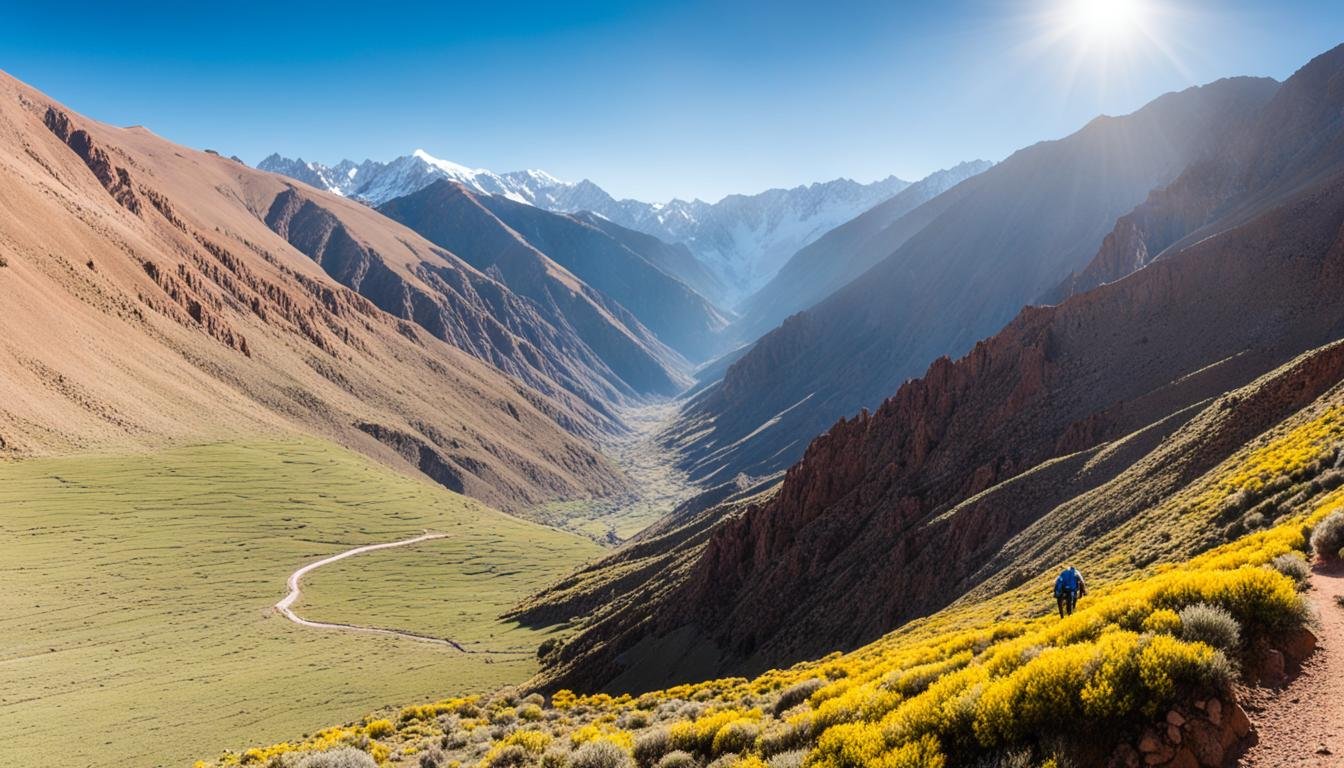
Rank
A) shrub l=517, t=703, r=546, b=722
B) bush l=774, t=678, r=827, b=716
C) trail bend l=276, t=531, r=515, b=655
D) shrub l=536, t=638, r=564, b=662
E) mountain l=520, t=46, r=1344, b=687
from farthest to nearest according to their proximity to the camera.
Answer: trail bend l=276, t=531, r=515, b=655 < shrub l=536, t=638, r=564, b=662 < mountain l=520, t=46, r=1344, b=687 < shrub l=517, t=703, r=546, b=722 < bush l=774, t=678, r=827, b=716

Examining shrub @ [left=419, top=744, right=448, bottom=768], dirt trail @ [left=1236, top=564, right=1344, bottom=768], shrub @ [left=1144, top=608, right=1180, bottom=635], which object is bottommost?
shrub @ [left=419, top=744, right=448, bottom=768]

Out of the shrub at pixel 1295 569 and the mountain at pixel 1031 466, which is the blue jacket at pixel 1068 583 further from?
the mountain at pixel 1031 466

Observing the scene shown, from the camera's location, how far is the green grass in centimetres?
6347

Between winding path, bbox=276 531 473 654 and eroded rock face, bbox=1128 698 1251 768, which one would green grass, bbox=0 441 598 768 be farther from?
eroded rock face, bbox=1128 698 1251 768

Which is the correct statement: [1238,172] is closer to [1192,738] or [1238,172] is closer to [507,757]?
[1192,738]

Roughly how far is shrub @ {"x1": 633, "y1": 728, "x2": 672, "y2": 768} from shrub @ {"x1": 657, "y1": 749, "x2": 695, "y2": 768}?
2.81 ft

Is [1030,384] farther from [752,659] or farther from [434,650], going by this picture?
[434,650]

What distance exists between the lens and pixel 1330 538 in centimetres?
1413

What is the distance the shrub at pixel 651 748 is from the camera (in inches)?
639

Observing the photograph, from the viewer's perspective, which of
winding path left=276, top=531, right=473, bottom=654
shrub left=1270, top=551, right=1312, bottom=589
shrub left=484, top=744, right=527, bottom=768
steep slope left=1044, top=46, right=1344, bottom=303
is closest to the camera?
shrub left=1270, top=551, right=1312, bottom=589

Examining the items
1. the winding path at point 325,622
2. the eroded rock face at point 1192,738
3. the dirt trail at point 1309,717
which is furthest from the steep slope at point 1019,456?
the winding path at point 325,622

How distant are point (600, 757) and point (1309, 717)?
13.3 meters

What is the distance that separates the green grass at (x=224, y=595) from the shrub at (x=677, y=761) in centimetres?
5496

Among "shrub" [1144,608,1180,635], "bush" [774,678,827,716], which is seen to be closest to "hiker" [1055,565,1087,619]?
"bush" [774,678,827,716]
